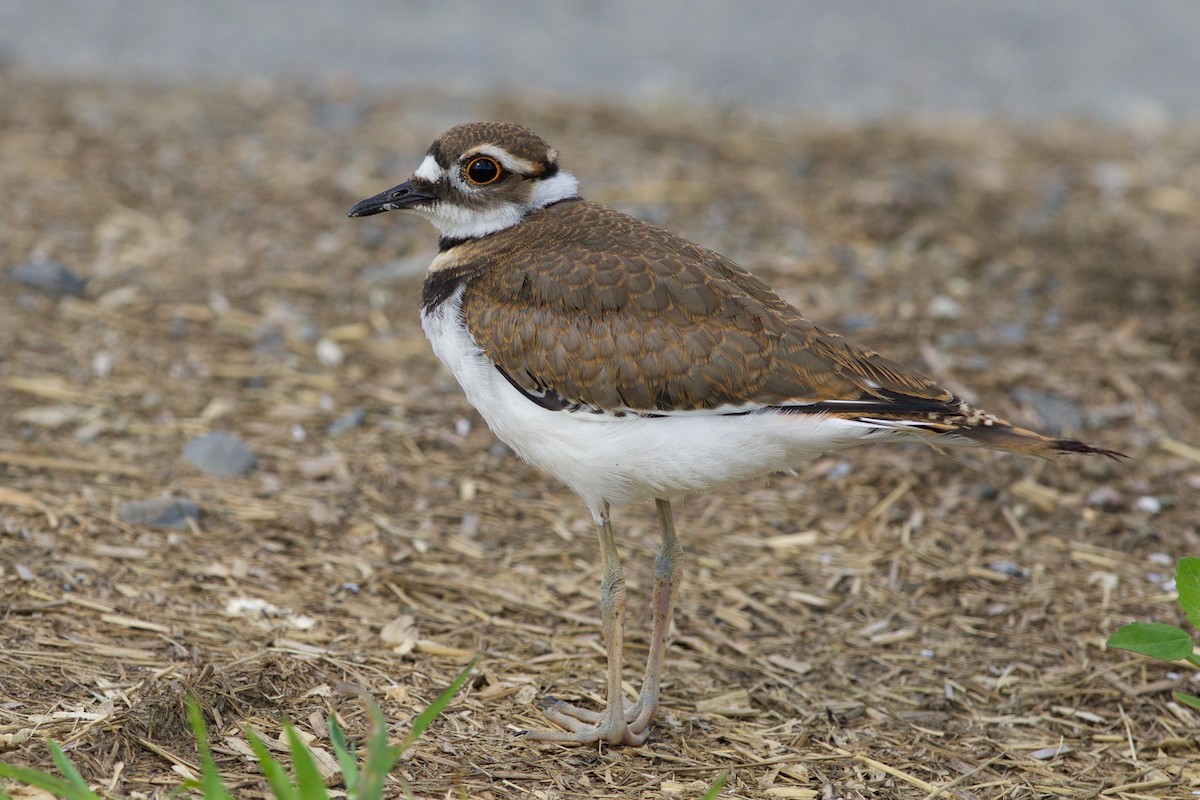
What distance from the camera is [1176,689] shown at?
200 inches

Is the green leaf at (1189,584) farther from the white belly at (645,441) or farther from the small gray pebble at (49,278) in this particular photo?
the small gray pebble at (49,278)

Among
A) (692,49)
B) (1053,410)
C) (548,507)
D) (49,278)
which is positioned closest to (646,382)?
(548,507)

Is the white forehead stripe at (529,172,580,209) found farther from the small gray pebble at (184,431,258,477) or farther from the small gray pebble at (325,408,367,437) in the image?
the small gray pebble at (184,431,258,477)

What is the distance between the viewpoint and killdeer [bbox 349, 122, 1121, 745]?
4.47 m

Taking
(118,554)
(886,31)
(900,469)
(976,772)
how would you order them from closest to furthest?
(976,772) → (118,554) → (900,469) → (886,31)

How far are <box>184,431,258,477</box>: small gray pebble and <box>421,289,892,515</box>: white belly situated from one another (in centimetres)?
190

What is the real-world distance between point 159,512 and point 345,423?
1167 millimetres

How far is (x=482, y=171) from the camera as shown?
5.24m

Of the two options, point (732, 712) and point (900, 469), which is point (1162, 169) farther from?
point (732, 712)

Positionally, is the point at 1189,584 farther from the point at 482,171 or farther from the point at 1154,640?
the point at 482,171

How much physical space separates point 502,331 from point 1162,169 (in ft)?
25.0

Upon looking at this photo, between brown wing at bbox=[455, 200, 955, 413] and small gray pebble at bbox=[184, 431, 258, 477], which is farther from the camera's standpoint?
small gray pebble at bbox=[184, 431, 258, 477]

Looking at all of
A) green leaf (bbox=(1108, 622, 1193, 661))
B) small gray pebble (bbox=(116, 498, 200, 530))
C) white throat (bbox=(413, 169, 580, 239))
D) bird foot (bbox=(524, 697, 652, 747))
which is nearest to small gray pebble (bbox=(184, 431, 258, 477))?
small gray pebble (bbox=(116, 498, 200, 530))

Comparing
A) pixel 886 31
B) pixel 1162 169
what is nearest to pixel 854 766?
pixel 1162 169
